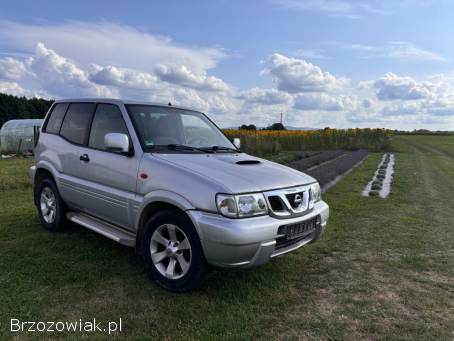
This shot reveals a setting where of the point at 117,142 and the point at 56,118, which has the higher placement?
the point at 56,118

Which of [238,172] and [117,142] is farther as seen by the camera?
[117,142]

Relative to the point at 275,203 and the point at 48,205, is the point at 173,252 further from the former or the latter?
the point at 48,205

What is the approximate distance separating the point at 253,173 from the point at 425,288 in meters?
2.22

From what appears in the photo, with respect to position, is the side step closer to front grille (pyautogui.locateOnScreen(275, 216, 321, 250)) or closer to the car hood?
the car hood

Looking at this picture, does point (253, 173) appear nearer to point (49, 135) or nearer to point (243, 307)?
point (243, 307)

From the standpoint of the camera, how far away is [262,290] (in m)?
3.85

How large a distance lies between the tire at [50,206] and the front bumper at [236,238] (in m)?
2.88

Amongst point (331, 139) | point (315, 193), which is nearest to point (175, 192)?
point (315, 193)

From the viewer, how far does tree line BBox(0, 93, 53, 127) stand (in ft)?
191

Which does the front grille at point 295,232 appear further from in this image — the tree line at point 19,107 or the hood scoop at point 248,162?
the tree line at point 19,107

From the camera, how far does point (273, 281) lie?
409 cm

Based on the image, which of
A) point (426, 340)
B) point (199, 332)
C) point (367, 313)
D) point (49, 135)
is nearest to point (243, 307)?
point (199, 332)

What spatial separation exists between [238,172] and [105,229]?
1.85 m

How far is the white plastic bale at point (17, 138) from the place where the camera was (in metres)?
20.8
